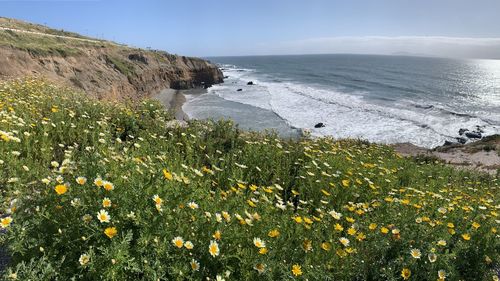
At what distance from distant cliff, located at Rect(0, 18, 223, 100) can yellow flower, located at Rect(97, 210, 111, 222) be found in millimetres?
17229

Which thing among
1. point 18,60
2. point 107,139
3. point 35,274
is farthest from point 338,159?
point 18,60

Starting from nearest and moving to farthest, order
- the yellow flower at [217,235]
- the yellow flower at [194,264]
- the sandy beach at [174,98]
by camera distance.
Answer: the yellow flower at [194,264] → the yellow flower at [217,235] → the sandy beach at [174,98]

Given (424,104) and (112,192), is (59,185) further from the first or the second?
(424,104)

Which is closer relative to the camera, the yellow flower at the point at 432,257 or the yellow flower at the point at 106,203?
Answer: the yellow flower at the point at 106,203

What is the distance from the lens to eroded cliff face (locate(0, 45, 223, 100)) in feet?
87.3

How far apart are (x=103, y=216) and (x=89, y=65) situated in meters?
35.5

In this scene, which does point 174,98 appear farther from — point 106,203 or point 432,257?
point 432,257

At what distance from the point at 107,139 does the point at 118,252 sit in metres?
4.09

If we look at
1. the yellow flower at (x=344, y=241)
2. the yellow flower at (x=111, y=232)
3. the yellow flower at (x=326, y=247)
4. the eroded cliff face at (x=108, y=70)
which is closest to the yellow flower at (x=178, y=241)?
the yellow flower at (x=111, y=232)

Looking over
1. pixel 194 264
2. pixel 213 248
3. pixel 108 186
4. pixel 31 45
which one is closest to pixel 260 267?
pixel 213 248

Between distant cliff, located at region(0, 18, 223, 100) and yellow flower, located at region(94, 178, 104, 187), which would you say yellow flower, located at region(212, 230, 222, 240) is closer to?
yellow flower, located at region(94, 178, 104, 187)

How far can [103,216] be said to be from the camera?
3023mm

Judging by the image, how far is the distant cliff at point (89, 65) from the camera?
2694 cm

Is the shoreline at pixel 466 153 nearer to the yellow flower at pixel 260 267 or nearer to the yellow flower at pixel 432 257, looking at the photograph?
the yellow flower at pixel 432 257
